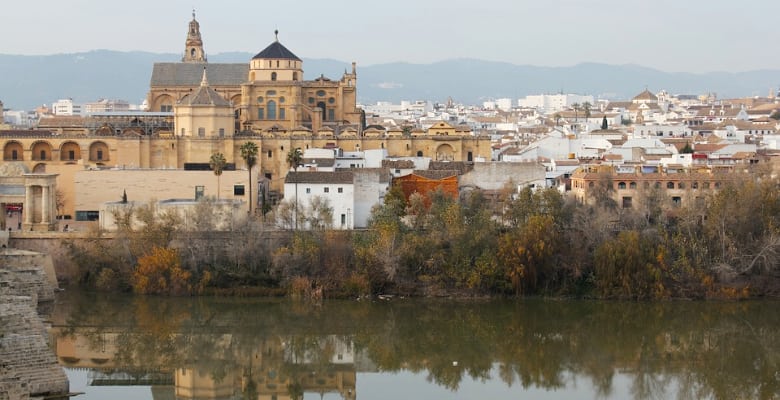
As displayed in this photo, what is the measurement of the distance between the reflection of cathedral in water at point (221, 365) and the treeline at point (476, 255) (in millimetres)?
4203

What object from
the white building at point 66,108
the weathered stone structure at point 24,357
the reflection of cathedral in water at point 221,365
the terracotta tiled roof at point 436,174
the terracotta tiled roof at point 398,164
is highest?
the white building at point 66,108

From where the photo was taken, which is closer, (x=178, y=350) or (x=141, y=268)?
(x=178, y=350)

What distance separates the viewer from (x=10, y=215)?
116 ft

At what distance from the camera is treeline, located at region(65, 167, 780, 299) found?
30516mm

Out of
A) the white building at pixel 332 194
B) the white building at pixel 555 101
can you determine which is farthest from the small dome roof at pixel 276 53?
the white building at pixel 555 101

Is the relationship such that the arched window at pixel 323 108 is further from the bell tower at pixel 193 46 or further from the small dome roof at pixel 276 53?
the bell tower at pixel 193 46

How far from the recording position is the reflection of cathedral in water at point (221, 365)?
23.1 m

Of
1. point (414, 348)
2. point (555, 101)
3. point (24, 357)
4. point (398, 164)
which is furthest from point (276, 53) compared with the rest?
point (555, 101)

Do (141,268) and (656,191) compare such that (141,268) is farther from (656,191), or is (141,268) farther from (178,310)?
(656,191)

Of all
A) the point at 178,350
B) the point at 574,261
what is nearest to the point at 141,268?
the point at 178,350

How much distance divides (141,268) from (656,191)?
14619 mm

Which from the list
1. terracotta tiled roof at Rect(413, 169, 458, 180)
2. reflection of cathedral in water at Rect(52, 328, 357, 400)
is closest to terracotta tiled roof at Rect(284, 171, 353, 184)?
terracotta tiled roof at Rect(413, 169, 458, 180)

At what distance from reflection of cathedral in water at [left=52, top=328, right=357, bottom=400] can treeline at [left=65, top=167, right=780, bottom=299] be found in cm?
420

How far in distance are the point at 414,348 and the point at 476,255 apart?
17.6 ft
